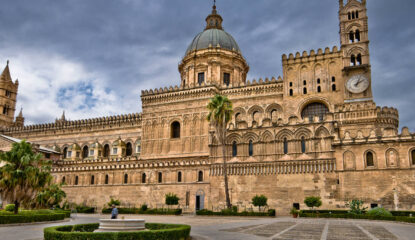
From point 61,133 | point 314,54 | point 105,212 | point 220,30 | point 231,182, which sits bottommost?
point 105,212

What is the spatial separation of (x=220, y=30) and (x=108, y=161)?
92.2ft

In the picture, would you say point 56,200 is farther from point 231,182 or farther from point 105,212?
point 231,182

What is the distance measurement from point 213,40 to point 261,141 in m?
24.3

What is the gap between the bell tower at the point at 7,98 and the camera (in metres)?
73.9

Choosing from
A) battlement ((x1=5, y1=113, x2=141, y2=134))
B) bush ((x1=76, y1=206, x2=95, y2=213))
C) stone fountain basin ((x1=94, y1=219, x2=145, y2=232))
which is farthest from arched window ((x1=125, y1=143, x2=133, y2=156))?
stone fountain basin ((x1=94, y1=219, x2=145, y2=232))

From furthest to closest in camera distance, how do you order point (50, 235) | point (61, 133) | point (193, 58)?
point (61, 133) < point (193, 58) < point (50, 235)

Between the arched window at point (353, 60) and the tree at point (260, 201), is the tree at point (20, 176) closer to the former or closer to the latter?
the tree at point (260, 201)

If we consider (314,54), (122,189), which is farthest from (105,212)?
(314,54)

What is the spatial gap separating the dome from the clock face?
21130mm

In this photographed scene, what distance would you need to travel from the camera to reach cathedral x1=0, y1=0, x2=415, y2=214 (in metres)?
34.4

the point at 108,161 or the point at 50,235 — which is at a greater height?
the point at 108,161

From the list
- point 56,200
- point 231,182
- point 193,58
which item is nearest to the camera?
point 56,200

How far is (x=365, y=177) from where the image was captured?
33938mm

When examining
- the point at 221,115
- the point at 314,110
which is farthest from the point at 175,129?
the point at 314,110
